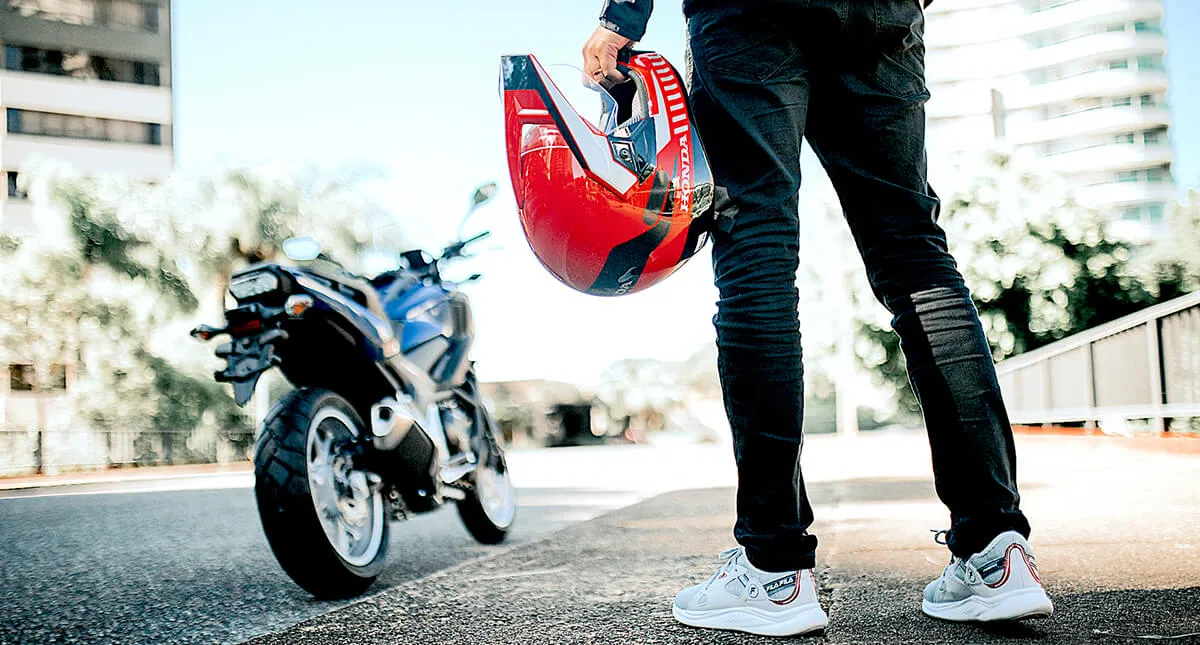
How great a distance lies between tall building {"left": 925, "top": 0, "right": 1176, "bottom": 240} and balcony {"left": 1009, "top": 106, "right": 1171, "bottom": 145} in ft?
0.17

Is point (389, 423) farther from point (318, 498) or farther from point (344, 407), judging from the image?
point (318, 498)

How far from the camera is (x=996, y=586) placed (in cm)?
148

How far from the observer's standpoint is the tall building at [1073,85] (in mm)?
49406

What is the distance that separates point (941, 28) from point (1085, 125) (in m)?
9.35

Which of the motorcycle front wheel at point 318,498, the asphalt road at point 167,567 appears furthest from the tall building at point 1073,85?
the motorcycle front wheel at point 318,498

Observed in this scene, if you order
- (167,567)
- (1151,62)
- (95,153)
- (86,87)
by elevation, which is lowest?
(167,567)

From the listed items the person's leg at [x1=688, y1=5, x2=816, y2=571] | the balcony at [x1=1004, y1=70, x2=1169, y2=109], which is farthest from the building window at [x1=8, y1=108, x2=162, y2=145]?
the balcony at [x1=1004, y1=70, x2=1169, y2=109]

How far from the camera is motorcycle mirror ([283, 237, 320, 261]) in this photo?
8.56 feet

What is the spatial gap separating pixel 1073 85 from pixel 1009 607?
184ft

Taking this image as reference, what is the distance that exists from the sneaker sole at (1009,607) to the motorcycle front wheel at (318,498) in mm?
1403

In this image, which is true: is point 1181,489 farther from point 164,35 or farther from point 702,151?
point 164,35

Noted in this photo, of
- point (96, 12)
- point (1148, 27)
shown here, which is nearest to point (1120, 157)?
point (1148, 27)

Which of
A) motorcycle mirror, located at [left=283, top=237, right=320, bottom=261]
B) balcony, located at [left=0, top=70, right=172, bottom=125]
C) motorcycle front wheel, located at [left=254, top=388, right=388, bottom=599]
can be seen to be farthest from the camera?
balcony, located at [left=0, top=70, right=172, bottom=125]

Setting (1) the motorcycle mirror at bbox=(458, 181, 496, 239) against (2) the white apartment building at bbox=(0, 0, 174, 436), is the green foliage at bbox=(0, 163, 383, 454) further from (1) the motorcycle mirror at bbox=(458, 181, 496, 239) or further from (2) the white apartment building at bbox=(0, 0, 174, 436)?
(1) the motorcycle mirror at bbox=(458, 181, 496, 239)
